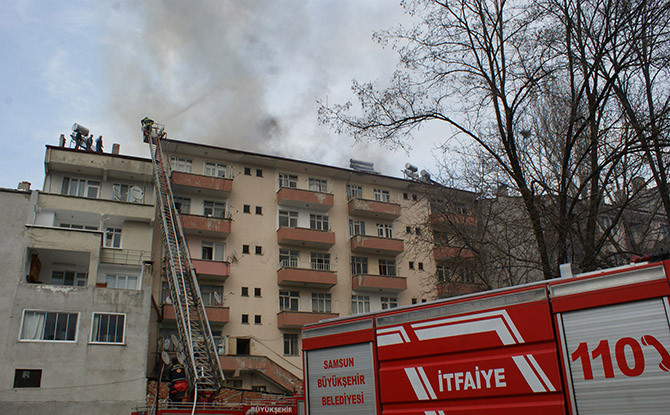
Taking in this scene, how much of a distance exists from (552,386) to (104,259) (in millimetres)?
29084

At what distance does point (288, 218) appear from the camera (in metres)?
40.7

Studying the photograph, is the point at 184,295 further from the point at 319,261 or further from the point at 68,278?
the point at 319,261

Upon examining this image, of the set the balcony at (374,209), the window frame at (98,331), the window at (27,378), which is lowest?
the window at (27,378)

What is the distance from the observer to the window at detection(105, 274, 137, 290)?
31.5 m

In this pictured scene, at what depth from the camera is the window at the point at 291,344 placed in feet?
121

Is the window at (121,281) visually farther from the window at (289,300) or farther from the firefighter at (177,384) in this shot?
the firefighter at (177,384)

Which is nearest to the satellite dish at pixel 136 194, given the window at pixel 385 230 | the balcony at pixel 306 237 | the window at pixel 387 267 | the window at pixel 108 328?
the window at pixel 108 328

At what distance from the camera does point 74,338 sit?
86.5 ft

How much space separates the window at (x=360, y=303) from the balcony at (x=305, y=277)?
2576 millimetres

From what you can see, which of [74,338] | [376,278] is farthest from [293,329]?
[74,338]

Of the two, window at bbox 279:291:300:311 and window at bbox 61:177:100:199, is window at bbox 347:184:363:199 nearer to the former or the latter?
window at bbox 279:291:300:311

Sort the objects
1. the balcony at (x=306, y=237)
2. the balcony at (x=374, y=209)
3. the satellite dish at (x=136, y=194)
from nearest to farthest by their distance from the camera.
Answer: the satellite dish at (x=136, y=194) → the balcony at (x=306, y=237) → the balcony at (x=374, y=209)

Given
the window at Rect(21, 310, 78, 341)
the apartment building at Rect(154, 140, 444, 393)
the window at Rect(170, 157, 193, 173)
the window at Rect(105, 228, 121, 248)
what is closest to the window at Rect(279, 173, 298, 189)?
the apartment building at Rect(154, 140, 444, 393)

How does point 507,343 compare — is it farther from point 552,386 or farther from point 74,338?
point 74,338
